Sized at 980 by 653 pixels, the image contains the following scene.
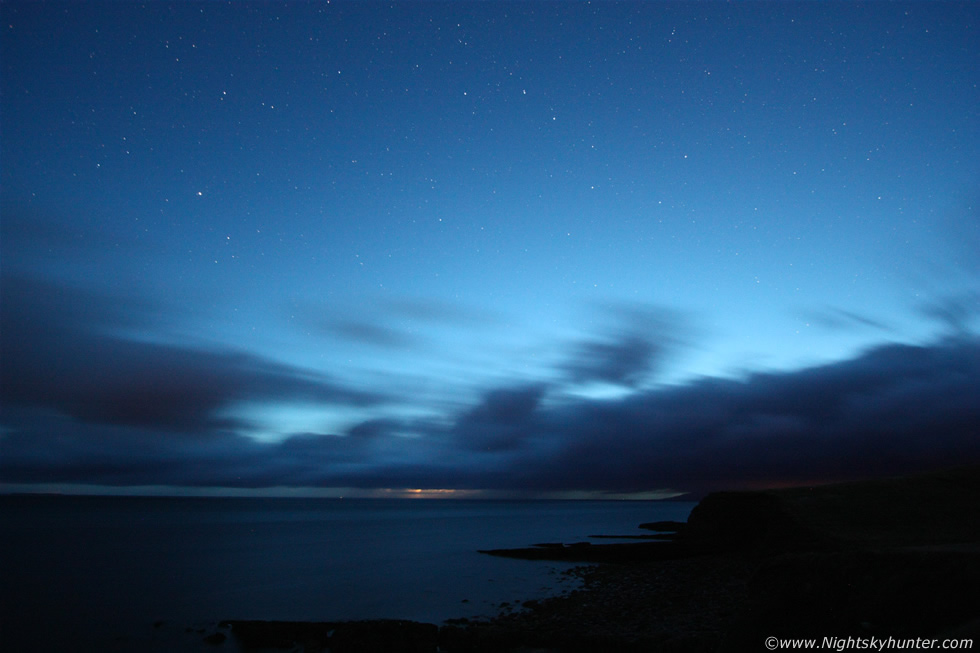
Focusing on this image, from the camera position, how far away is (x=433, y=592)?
4134cm

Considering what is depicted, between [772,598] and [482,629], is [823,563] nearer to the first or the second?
[772,598]

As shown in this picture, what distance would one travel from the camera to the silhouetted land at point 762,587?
14.1 meters

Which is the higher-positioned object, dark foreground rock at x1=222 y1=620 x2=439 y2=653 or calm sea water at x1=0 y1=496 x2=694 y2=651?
dark foreground rock at x1=222 y1=620 x2=439 y2=653

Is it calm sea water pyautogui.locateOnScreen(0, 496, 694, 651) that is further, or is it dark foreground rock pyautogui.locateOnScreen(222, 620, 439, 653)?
calm sea water pyautogui.locateOnScreen(0, 496, 694, 651)

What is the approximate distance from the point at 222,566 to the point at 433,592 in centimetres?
2937

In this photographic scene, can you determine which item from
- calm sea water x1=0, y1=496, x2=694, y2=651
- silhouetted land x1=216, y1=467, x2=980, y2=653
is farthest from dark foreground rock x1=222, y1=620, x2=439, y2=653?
calm sea water x1=0, y1=496, x2=694, y2=651

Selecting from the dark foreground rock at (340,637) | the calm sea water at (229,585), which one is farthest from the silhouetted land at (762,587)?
the calm sea water at (229,585)

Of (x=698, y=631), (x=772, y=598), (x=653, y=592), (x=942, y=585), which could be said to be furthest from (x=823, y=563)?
(x=653, y=592)

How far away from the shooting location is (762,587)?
1728 centimetres

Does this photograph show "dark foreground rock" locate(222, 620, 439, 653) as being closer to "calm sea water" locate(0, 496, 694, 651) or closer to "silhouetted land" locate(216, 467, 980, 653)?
"silhouetted land" locate(216, 467, 980, 653)

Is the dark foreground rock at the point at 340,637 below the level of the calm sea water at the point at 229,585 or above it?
above

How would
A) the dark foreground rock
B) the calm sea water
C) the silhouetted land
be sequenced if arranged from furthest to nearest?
the calm sea water
the dark foreground rock
the silhouetted land

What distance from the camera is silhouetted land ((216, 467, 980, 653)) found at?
46.2 ft

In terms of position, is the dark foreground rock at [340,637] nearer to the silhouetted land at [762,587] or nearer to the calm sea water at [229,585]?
the silhouetted land at [762,587]
